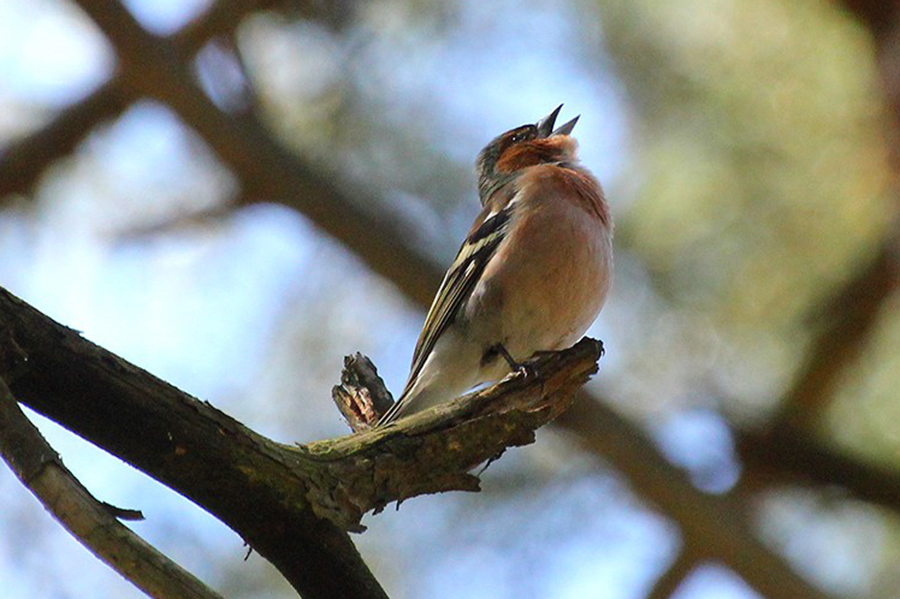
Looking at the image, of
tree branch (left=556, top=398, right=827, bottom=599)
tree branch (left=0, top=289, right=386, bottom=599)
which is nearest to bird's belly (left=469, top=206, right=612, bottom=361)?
tree branch (left=556, top=398, right=827, bottom=599)

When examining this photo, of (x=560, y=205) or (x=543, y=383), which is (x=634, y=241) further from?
(x=543, y=383)

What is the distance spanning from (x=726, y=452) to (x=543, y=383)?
3125mm

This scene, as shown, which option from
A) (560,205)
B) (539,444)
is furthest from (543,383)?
(539,444)

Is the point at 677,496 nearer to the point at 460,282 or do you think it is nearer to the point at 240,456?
the point at 460,282

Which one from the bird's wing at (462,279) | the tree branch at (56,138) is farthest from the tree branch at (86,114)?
the bird's wing at (462,279)

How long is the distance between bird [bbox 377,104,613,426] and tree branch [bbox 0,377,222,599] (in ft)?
8.97

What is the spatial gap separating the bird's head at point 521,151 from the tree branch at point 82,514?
15.2 feet

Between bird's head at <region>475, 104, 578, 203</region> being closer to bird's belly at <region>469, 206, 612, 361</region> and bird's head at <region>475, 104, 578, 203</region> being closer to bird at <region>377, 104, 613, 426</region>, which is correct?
bird at <region>377, 104, 613, 426</region>

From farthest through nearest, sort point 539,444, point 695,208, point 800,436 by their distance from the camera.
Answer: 1. point 539,444
2. point 695,208
3. point 800,436

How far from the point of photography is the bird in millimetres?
5895

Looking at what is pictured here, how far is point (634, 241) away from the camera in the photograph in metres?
8.03

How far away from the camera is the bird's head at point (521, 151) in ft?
24.5

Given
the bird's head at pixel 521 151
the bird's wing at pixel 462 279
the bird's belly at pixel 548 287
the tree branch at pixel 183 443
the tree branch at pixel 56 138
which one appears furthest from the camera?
the tree branch at pixel 56 138

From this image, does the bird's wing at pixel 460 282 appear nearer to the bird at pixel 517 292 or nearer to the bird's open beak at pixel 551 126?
the bird at pixel 517 292
